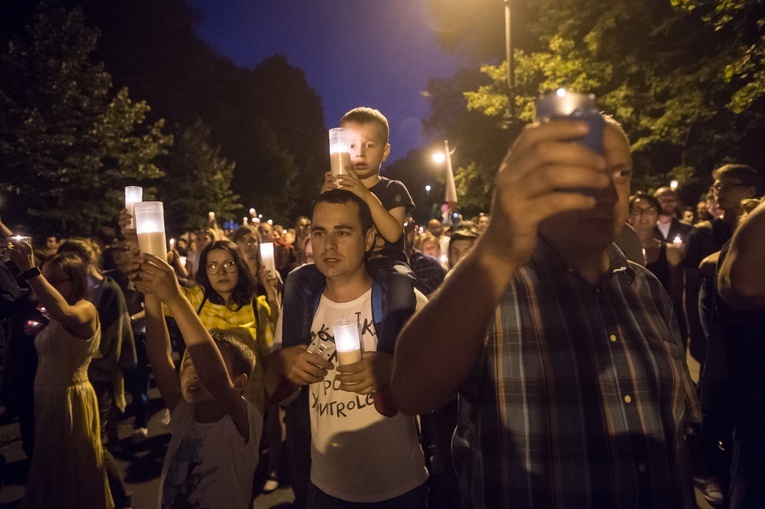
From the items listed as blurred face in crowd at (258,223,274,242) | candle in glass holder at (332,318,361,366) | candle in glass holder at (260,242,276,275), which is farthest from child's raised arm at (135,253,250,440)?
blurred face in crowd at (258,223,274,242)

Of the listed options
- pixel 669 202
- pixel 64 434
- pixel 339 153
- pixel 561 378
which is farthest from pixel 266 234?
pixel 561 378

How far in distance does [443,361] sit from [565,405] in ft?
1.59

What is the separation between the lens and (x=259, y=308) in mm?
4512

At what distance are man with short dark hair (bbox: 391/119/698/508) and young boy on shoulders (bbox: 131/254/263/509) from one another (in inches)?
56.6

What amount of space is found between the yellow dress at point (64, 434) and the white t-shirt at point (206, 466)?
5.20 feet

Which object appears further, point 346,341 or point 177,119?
point 177,119

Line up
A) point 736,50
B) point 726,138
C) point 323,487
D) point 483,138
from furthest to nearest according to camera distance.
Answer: point 483,138 < point 726,138 < point 736,50 < point 323,487

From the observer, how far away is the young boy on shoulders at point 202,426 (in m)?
2.60

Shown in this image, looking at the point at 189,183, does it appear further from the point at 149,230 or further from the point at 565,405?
the point at 565,405

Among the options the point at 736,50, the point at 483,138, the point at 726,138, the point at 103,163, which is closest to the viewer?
the point at 736,50

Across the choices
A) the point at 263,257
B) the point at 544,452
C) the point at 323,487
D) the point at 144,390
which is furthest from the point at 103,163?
the point at 544,452

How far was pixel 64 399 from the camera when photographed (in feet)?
12.9

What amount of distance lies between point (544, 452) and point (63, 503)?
3856mm

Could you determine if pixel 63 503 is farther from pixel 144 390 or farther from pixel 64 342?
pixel 144 390
